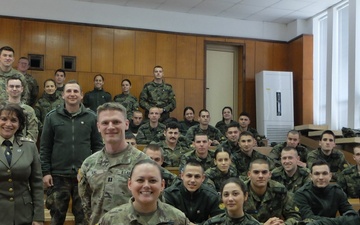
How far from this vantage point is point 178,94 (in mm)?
9109

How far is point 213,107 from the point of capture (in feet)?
31.3

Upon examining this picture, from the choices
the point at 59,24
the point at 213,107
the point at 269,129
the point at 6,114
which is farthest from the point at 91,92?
the point at 6,114

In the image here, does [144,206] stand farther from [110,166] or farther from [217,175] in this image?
[217,175]

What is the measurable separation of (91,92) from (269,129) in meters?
3.58

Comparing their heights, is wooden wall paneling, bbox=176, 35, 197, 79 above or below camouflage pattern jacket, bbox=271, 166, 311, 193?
above

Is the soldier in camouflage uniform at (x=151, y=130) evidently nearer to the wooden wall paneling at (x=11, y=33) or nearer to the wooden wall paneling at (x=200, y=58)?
the wooden wall paneling at (x=200, y=58)

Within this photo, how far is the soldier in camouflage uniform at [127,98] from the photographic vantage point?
801cm

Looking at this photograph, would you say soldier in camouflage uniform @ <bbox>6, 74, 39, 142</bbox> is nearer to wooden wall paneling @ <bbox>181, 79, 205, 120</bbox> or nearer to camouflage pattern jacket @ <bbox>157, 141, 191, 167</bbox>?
camouflage pattern jacket @ <bbox>157, 141, 191, 167</bbox>

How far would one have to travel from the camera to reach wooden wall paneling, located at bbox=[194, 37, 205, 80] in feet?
30.5

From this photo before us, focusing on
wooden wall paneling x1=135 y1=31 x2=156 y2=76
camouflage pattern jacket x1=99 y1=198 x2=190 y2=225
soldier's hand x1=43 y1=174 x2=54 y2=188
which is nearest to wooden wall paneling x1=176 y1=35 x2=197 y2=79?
wooden wall paneling x1=135 y1=31 x2=156 y2=76

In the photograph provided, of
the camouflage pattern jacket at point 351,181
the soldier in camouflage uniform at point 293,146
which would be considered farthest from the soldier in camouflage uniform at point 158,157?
the camouflage pattern jacket at point 351,181

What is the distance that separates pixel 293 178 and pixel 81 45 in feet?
17.2

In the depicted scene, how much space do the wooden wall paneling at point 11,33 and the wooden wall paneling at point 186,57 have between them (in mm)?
3074

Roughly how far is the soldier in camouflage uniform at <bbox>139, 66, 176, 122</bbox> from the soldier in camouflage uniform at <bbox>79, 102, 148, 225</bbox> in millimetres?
5714
